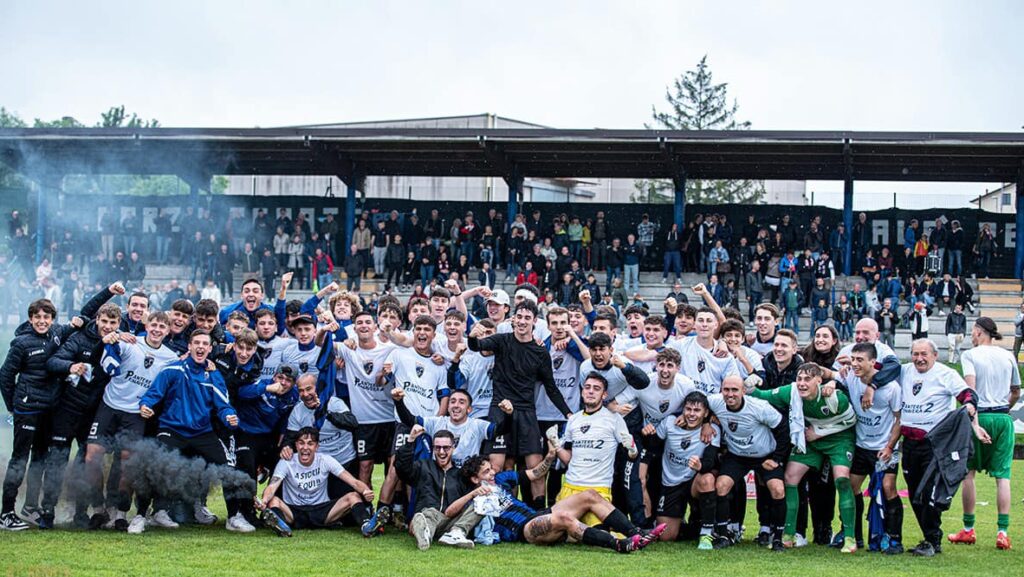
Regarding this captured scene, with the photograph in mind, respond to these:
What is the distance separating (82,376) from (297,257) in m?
17.3

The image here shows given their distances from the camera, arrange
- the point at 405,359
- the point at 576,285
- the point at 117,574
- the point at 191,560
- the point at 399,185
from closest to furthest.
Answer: the point at 117,574 < the point at 191,560 < the point at 405,359 < the point at 576,285 < the point at 399,185

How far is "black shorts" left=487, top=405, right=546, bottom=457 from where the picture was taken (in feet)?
31.2

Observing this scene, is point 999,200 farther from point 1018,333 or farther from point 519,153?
point 519,153

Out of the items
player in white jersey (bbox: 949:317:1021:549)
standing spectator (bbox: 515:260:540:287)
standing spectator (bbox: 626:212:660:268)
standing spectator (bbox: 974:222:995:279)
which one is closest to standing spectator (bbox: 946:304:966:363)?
standing spectator (bbox: 974:222:995:279)

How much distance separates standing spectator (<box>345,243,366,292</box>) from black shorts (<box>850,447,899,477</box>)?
59.0 feet

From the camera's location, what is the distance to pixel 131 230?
26.8 metres

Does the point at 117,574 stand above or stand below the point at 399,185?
below

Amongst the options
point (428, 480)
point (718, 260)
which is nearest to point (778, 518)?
point (428, 480)

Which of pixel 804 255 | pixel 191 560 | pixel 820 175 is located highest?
pixel 820 175

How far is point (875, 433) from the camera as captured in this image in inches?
360

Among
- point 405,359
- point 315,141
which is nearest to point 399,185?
point 315,141

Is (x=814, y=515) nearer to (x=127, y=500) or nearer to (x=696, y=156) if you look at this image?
(x=127, y=500)

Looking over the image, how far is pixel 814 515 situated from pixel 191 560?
17.1 feet

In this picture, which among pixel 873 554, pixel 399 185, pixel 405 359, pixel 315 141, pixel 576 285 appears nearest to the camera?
pixel 873 554
